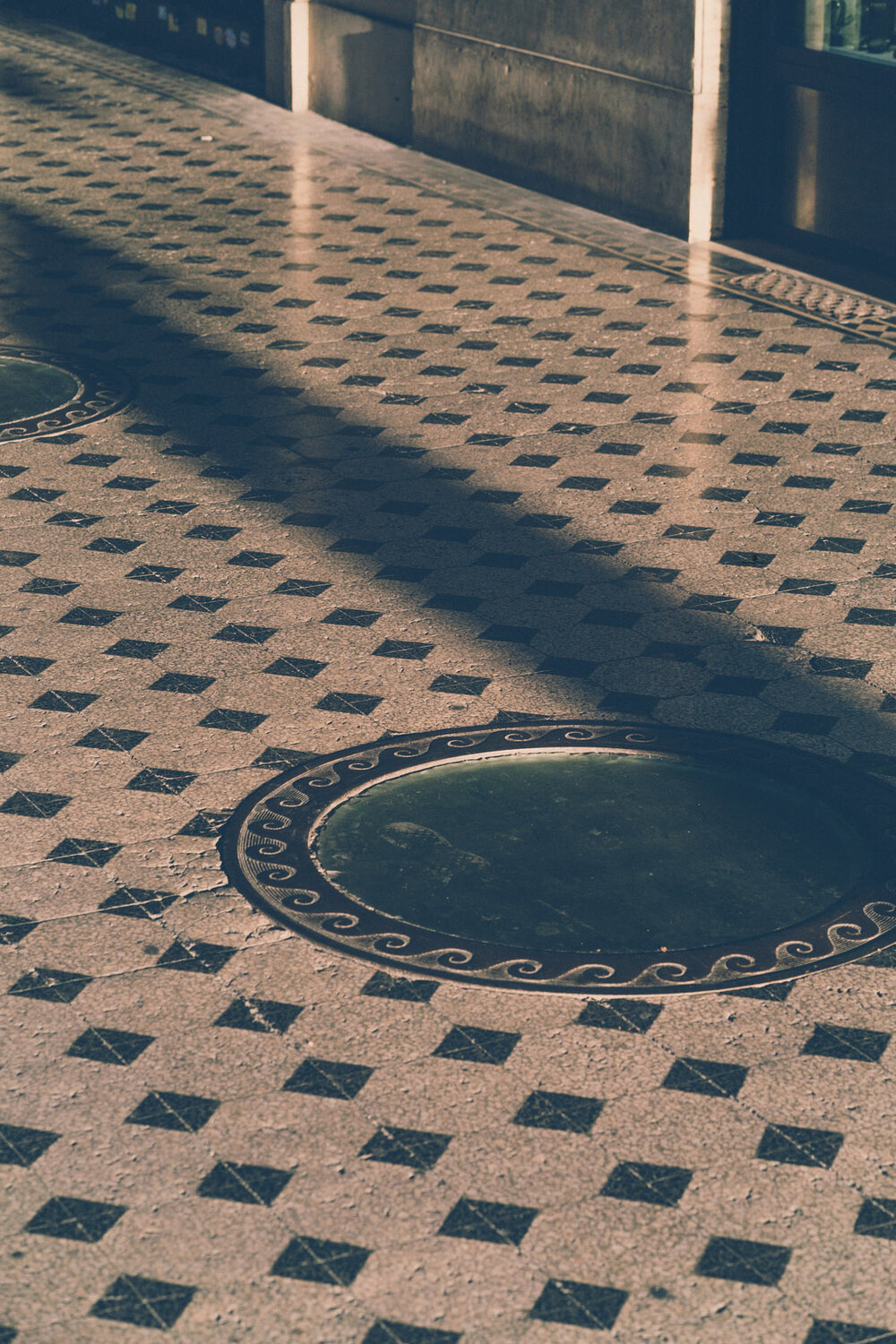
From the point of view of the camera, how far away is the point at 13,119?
15359 mm

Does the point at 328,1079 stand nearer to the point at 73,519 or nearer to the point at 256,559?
the point at 256,559

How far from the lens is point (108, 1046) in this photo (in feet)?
15.4

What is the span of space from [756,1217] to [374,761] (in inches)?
85.7

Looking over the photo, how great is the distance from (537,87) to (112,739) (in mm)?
7931

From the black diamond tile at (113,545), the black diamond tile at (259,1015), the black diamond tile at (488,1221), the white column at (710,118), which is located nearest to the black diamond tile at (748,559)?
the black diamond tile at (113,545)

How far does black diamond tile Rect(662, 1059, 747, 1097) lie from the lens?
454 cm

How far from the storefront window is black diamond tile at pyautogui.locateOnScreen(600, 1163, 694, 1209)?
Result: 7.98 metres

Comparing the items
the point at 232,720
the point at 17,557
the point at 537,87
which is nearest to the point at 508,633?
the point at 232,720

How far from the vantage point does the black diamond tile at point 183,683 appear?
6434mm

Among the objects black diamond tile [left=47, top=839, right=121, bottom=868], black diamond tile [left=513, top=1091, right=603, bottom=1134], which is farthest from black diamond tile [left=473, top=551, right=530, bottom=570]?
black diamond tile [left=513, top=1091, right=603, bottom=1134]

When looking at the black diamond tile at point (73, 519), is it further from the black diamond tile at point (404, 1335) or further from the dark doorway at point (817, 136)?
the dark doorway at point (817, 136)

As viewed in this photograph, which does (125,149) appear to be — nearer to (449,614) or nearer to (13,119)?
(13,119)

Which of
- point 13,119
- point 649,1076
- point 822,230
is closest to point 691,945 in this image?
point 649,1076

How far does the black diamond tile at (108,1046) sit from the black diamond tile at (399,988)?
1.80 ft
